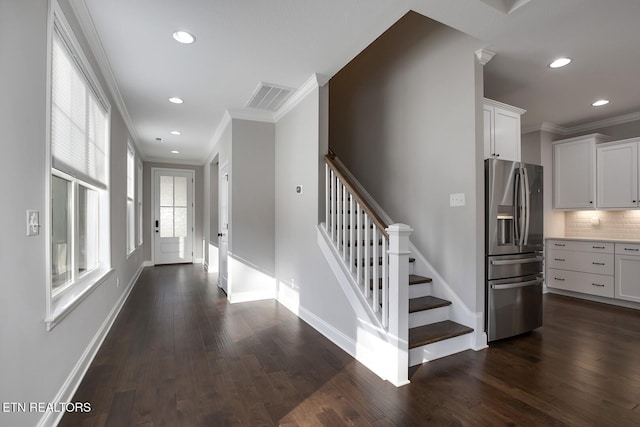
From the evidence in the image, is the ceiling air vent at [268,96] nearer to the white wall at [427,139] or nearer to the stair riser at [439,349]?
the white wall at [427,139]

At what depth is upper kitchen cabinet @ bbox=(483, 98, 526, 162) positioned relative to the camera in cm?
312

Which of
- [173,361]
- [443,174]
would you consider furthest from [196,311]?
[443,174]

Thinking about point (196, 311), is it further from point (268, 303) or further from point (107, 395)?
point (107, 395)

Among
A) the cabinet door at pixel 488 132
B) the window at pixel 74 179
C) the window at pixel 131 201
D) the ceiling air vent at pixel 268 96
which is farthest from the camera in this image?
the window at pixel 131 201

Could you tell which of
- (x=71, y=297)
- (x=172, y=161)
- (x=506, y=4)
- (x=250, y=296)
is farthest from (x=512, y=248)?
(x=172, y=161)

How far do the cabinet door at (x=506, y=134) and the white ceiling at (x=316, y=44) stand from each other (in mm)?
504

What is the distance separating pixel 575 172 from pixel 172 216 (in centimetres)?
853

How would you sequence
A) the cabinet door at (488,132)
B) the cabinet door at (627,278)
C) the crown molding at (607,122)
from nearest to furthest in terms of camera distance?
1. the cabinet door at (488,132)
2. the cabinet door at (627,278)
3. the crown molding at (607,122)

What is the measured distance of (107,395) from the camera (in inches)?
85.4

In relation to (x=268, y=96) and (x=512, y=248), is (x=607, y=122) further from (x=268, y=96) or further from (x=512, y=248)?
(x=268, y=96)

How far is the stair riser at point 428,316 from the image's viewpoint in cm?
288

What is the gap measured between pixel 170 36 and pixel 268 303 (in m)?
3.35

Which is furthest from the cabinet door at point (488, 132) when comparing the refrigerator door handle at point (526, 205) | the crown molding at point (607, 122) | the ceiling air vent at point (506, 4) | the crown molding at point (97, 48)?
the crown molding at point (97, 48)

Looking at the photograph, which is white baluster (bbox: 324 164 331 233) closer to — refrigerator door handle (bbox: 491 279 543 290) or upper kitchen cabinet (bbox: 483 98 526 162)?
upper kitchen cabinet (bbox: 483 98 526 162)
